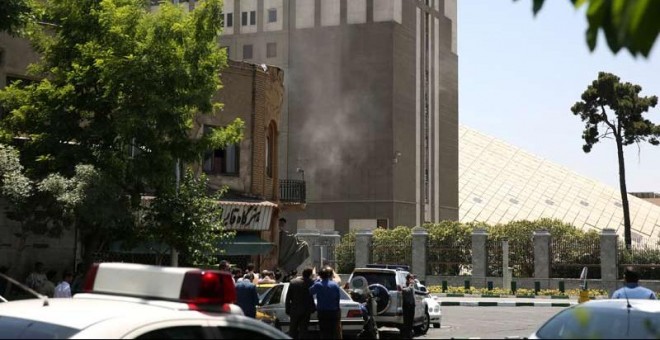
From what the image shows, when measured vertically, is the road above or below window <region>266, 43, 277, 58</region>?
below

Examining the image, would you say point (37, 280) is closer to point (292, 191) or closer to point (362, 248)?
point (292, 191)

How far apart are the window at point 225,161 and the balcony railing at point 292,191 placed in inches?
286

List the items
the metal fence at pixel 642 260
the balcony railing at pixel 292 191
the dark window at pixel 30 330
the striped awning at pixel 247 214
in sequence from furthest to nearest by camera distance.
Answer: the metal fence at pixel 642 260 → the balcony railing at pixel 292 191 → the striped awning at pixel 247 214 → the dark window at pixel 30 330

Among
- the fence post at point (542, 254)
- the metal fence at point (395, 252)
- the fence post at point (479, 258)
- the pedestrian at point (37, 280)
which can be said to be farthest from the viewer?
the metal fence at point (395, 252)

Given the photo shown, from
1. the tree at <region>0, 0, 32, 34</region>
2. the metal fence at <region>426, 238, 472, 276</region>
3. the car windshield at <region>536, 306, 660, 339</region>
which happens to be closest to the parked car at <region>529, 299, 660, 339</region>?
the car windshield at <region>536, 306, 660, 339</region>

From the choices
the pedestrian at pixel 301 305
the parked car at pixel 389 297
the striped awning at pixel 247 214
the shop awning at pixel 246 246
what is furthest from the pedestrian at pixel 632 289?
the striped awning at pixel 247 214

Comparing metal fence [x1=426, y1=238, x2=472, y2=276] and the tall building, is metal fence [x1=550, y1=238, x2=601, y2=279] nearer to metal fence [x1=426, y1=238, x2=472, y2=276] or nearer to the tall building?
metal fence [x1=426, y1=238, x2=472, y2=276]

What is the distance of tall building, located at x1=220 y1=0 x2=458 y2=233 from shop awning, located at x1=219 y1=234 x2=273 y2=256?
3249cm

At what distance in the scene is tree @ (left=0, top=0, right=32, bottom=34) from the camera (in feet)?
70.2

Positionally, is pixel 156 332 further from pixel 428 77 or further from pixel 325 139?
pixel 428 77

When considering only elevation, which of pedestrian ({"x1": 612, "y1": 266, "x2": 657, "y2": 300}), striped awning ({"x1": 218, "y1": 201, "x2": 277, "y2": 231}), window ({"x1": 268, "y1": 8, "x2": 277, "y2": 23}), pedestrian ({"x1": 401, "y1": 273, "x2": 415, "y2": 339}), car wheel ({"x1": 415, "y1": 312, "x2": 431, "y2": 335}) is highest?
window ({"x1": 268, "y1": 8, "x2": 277, "y2": 23})

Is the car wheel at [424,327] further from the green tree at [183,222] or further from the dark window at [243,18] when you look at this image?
the dark window at [243,18]

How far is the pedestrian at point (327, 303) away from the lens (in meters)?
16.4

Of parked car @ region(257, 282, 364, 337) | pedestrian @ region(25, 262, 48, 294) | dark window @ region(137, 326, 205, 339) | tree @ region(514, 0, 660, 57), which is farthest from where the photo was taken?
pedestrian @ region(25, 262, 48, 294)
